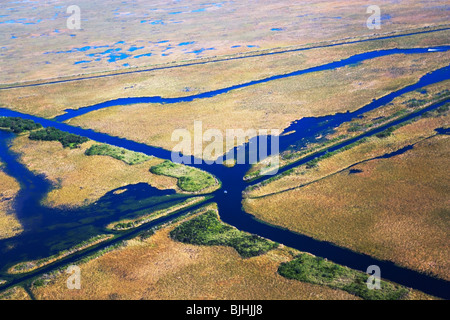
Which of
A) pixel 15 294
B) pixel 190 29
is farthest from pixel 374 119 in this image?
pixel 190 29

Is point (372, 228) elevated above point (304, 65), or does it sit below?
below

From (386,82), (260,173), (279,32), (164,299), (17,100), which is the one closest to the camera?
(164,299)

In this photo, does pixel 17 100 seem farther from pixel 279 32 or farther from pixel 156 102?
pixel 279 32

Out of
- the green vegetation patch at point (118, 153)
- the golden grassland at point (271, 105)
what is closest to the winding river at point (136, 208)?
the green vegetation patch at point (118, 153)

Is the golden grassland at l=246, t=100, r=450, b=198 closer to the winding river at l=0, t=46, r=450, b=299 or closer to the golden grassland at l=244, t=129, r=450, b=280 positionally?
the golden grassland at l=244, t=129, r=450, b=280

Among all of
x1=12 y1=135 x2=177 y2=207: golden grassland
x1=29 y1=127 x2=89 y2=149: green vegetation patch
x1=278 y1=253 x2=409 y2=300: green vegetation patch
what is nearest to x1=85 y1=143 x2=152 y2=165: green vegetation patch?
x1=12 y1=135 x2=177 y2=207: golden grassland

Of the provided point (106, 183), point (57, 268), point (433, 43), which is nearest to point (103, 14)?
point (433, 43)

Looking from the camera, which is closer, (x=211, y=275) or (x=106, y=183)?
(x=211, y=275)
